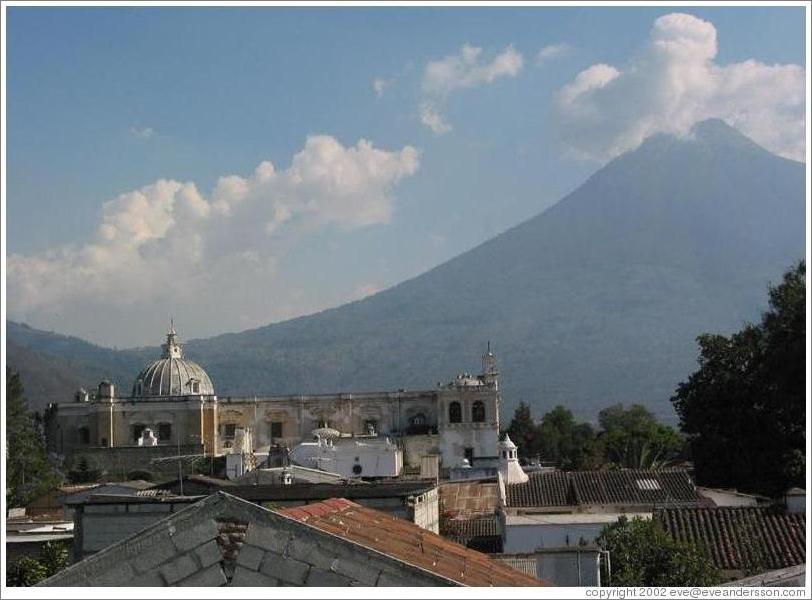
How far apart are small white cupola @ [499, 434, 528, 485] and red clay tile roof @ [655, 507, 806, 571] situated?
38.1 feet

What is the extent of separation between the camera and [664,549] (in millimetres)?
13742

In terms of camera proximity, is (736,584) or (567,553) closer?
(736,584)

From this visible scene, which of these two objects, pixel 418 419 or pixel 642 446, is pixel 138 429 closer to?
pixel 418 419

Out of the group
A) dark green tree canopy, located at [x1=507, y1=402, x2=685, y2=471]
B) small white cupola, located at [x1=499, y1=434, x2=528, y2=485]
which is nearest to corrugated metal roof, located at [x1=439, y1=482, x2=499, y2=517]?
small white cupola, located at [x1=499, y1=434, x2=528, y2=485]

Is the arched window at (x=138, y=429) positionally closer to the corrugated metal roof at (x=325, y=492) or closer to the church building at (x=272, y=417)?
the church building at (x=272, y=417)

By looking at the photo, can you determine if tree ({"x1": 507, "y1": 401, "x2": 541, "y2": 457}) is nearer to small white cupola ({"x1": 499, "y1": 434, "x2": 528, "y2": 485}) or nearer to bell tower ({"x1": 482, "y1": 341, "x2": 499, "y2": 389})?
bell tower ({"x1": 482, "y1": 341, "x2": 499, "y2": 389})

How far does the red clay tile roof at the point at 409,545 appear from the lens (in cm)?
805

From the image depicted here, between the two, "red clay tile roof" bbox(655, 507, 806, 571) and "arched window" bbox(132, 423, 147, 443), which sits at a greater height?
"arched window" bbox(132, 423, 147, 443)

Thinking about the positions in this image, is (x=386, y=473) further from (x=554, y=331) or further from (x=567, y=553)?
(x=554, y=331)

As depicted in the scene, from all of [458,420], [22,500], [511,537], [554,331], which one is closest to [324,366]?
[554,331]

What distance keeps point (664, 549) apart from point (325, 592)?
24.5 feet

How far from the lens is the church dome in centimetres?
6406

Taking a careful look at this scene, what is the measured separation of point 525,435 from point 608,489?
48.1m

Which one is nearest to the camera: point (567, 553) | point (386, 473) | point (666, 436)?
point (567, 553)
